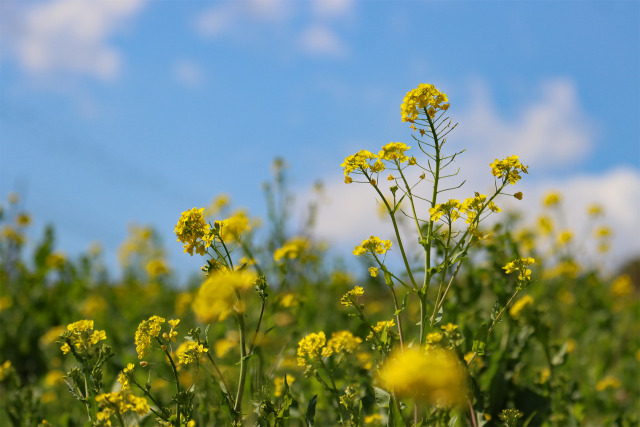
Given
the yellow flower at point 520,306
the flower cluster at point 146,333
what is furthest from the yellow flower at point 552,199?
the flower cluster at point 146,333

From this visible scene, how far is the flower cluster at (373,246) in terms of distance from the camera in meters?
2.09

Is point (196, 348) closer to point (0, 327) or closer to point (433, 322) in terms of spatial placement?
point (433, 322)

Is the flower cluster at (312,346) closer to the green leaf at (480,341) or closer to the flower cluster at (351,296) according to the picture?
the flower cluster at (351,296)

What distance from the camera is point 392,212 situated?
2.02 meters

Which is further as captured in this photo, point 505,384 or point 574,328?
point 574,328

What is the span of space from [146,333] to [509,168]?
139 centimetres

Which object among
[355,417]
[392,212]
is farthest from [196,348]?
[392,212]

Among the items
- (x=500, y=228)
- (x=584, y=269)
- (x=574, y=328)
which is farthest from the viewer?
(x=584, y=269)

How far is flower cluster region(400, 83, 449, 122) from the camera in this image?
2059 millimetres

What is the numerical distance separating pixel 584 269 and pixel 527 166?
19.5ft

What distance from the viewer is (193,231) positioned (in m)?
2.08

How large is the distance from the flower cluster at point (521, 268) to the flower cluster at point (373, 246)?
0.45m

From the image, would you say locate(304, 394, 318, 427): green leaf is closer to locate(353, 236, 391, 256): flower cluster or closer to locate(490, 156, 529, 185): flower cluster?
locate(353, 236, 391, 256): flower cluster

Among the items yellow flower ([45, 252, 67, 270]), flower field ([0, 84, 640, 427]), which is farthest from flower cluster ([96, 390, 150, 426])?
yellow flower ([45, 252, 67, 270])
